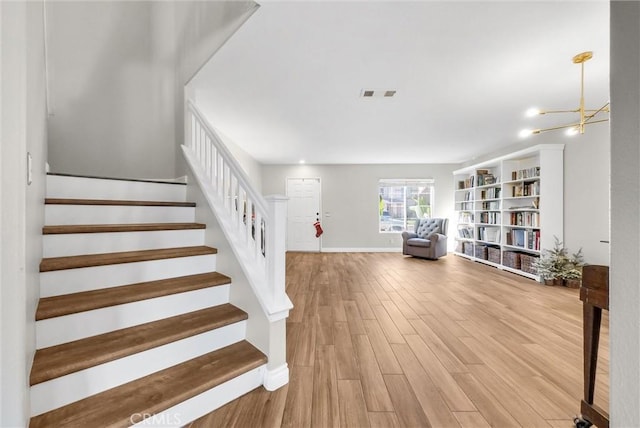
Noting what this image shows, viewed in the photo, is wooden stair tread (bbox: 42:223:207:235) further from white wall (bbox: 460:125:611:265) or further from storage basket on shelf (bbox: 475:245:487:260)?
storage basket on shelf (bbox: 475:245:487:260)

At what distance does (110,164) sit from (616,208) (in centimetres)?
390

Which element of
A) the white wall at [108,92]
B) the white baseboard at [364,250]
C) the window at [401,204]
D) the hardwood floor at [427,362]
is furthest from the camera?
the window at [401,204]

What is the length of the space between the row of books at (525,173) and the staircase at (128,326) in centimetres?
488

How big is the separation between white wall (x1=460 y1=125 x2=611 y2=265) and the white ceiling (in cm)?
43

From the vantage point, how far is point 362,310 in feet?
8.82

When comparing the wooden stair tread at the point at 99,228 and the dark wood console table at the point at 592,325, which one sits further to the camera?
the wooden stair tread at the point at 99,228

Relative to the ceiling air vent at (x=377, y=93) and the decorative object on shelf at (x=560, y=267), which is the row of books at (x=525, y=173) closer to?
the decorative object on shelf at (x=560, y=267)

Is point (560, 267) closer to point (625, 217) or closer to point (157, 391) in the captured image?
point (625, 217)

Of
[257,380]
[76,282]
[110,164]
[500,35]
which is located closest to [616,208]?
[257,380]

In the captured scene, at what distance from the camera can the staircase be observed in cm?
108

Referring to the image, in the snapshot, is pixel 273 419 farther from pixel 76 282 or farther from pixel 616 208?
pixel 616 208

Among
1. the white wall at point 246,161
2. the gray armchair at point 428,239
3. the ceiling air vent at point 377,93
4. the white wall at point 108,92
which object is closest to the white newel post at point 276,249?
the ceiling air vent at point 377,93

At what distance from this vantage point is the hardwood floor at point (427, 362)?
1315mm

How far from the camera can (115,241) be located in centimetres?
171
